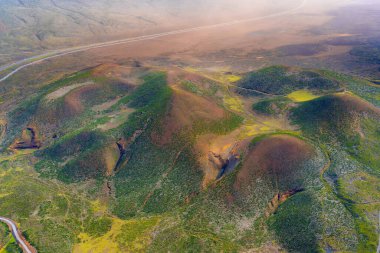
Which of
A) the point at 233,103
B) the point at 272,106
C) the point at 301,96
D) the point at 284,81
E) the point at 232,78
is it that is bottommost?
the point at 301,96

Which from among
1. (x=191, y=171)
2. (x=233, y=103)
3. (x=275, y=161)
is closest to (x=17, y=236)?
(x=191, y=171)

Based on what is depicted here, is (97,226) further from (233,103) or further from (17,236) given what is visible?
(233,103)

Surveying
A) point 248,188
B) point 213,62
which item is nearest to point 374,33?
point 213,62

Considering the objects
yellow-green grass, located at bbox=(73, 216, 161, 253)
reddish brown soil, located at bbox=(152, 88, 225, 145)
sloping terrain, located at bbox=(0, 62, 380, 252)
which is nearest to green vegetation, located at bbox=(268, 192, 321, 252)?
sloping terrain, located at bbox=(0, 62, 380, 252)

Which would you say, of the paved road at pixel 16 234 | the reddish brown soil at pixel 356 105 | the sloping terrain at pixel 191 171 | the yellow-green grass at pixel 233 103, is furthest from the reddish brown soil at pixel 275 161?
the paved road at pixel 16 234

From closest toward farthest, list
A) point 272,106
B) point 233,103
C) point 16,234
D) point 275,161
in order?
point 16,234 < point 275,161 < point 272,106 < point 233,103

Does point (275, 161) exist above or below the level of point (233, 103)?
below
